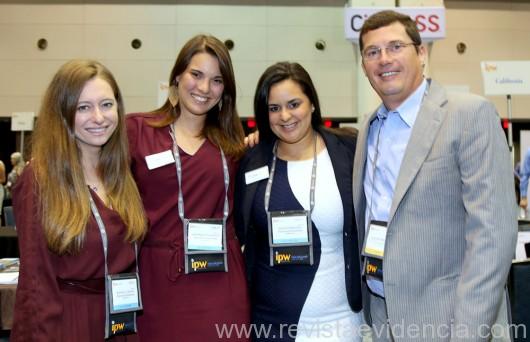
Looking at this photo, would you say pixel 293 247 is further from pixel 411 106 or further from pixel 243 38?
pixel 243 38

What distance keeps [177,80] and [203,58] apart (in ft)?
0.66

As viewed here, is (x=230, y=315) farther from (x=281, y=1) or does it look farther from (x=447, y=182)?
(x=281, y=1)

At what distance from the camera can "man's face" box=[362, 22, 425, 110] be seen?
6.03 feet

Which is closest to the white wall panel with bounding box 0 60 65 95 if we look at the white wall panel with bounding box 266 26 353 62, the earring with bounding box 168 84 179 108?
the white wall panel with bounding box 266 26 353 62

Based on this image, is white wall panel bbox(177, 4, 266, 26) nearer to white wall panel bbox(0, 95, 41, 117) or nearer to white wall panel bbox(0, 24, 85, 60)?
white wall panel bbox(0, 24, 85, 60)

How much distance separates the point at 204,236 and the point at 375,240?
2.41ft

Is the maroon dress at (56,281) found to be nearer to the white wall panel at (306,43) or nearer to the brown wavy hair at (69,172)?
the brown wavy hair at (69,172)

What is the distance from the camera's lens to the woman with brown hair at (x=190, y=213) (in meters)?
2.05

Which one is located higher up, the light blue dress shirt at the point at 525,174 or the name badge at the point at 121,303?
the light blue dress shirt at the point at 525,174

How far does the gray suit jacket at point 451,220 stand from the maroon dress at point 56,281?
3.45 ft

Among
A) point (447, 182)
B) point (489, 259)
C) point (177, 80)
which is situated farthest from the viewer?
point (177, 80)

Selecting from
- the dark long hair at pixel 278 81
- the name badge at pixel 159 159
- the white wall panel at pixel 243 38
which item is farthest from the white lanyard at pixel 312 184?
the white wall panel at pixel 243 38

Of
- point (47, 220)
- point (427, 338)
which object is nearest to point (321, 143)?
point (427, 338)

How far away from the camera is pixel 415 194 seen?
1654 millimetres
